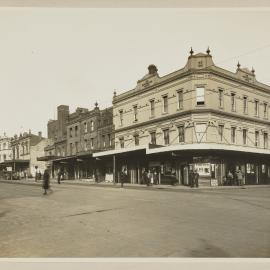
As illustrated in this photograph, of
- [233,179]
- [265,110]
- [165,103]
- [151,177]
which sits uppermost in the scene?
[165,103]

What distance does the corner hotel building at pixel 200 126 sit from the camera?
2606 cm

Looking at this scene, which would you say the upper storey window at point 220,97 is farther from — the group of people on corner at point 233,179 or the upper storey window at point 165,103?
the group of people on corner at point 233,179

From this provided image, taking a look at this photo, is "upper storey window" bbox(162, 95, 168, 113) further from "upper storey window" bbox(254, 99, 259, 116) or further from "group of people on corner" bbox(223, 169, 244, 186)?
Answer: "upper storey window" bbox(254, 99, 259, 116)

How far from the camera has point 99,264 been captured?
21.8 ft

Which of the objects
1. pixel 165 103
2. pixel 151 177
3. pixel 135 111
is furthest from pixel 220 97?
pixel 135 111

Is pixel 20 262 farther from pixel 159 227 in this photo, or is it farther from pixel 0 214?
pixel 0 214

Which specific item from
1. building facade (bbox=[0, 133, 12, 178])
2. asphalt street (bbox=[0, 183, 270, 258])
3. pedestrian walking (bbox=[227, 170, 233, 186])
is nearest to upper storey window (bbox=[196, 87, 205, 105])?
pedestrian walking (bbox=[227, 170, 233, 186])

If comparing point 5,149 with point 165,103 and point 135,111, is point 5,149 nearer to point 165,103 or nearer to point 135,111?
point 135,111

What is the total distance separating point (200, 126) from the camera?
26.6 meters

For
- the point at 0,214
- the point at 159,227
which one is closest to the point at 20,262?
the point at 159,227

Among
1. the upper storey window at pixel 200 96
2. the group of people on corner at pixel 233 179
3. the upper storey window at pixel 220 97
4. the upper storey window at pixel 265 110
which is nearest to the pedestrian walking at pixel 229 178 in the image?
the group of people on corner at pixel 233 179

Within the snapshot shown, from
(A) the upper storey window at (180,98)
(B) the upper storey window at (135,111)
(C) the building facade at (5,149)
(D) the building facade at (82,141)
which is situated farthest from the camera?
(C) the building facade at (5,149)

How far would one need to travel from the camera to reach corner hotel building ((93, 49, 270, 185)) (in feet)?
85.5

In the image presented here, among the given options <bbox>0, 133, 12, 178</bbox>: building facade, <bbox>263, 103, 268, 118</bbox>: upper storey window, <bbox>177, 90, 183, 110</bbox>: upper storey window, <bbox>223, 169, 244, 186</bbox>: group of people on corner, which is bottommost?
<bbox>223, 169, 244, 186</bbox>: group of people on corner
